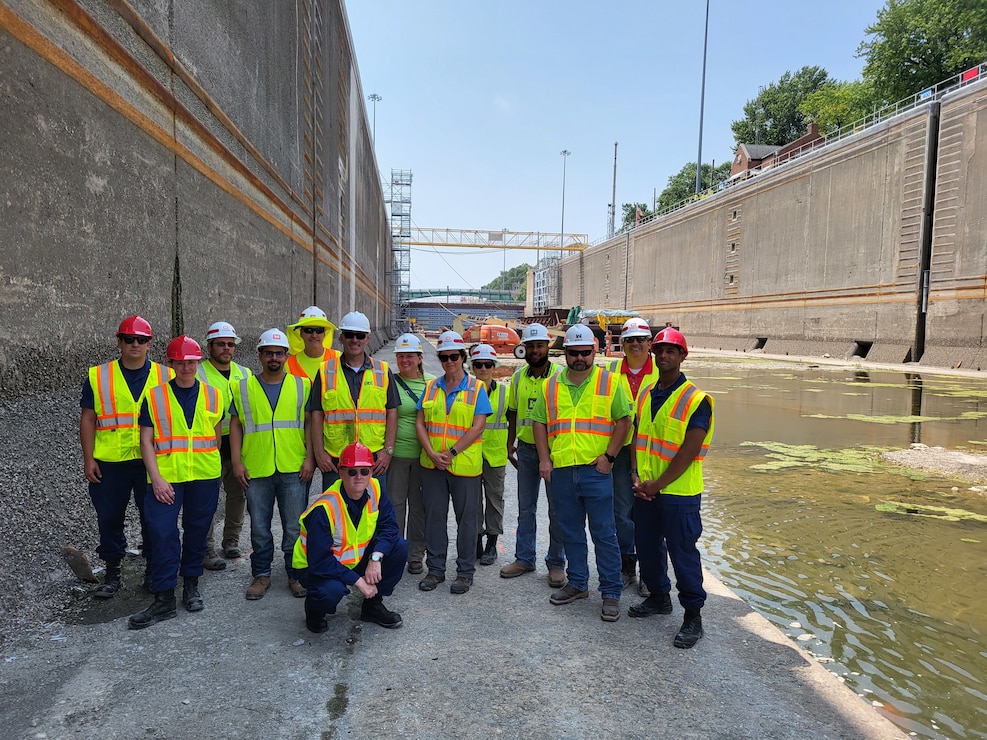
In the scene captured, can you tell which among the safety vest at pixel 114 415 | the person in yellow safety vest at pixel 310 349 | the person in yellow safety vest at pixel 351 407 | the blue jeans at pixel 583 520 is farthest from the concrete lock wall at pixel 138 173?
the blue jeans at pixel 583 520

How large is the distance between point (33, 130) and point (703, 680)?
4845 millimetres

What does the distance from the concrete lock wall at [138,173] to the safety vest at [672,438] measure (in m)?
3.72

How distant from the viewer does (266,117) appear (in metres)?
9.23

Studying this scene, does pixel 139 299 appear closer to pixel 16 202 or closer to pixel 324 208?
pixel 16 202

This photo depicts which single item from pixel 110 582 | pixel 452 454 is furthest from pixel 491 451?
pixel 110 582

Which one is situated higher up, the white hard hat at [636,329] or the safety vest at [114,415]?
the white hard hat at [636,329]

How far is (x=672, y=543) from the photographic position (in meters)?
3.74

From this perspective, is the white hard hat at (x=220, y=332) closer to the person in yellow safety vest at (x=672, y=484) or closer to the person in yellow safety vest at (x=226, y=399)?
the person in yellow safety vest at (x=226, y=399)

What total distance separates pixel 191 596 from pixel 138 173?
3365mm

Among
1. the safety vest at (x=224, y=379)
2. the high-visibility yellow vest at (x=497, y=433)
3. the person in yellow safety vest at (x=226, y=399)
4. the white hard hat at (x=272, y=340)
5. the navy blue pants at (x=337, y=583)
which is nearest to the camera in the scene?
the navy blue pants at (x=337, y=583)

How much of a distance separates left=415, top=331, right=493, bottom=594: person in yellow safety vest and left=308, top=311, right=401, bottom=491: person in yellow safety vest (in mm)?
264

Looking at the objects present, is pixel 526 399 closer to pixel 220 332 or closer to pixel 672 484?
pixel 672 484

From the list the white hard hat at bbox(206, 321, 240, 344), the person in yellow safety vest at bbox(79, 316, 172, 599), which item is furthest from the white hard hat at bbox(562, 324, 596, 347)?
the person in yellow safety vest at bbox(79, 316, 172, 599)

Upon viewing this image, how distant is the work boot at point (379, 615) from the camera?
3689mm
